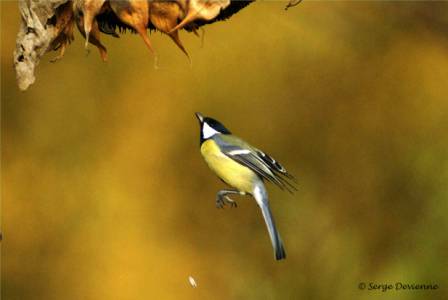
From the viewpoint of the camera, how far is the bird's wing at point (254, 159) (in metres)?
1.03

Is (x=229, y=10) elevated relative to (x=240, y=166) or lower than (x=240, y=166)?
elevated

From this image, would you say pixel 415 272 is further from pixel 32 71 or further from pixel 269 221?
pixel 32 71

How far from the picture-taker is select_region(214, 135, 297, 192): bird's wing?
103 cm

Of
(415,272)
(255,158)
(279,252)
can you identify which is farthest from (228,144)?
(415,272)

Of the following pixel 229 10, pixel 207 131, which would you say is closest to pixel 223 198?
pixel 207 131

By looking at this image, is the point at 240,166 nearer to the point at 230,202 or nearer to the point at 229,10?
the point at 230,202

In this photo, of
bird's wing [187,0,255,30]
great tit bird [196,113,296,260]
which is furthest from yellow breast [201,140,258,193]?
bird's wing [187,0,255,30]

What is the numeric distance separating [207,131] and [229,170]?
2.3 inches

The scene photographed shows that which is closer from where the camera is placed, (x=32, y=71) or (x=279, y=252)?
(x=32, y=71)

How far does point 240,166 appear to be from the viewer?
1.09 metres

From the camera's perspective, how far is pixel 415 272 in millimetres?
1416

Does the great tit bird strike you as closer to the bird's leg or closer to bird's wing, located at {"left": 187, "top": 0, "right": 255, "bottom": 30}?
the bird's leg

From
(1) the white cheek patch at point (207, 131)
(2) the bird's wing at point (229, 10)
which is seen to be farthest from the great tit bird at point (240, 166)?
(2) the bird's wing at point (229, 10)

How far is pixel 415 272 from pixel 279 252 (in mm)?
481
